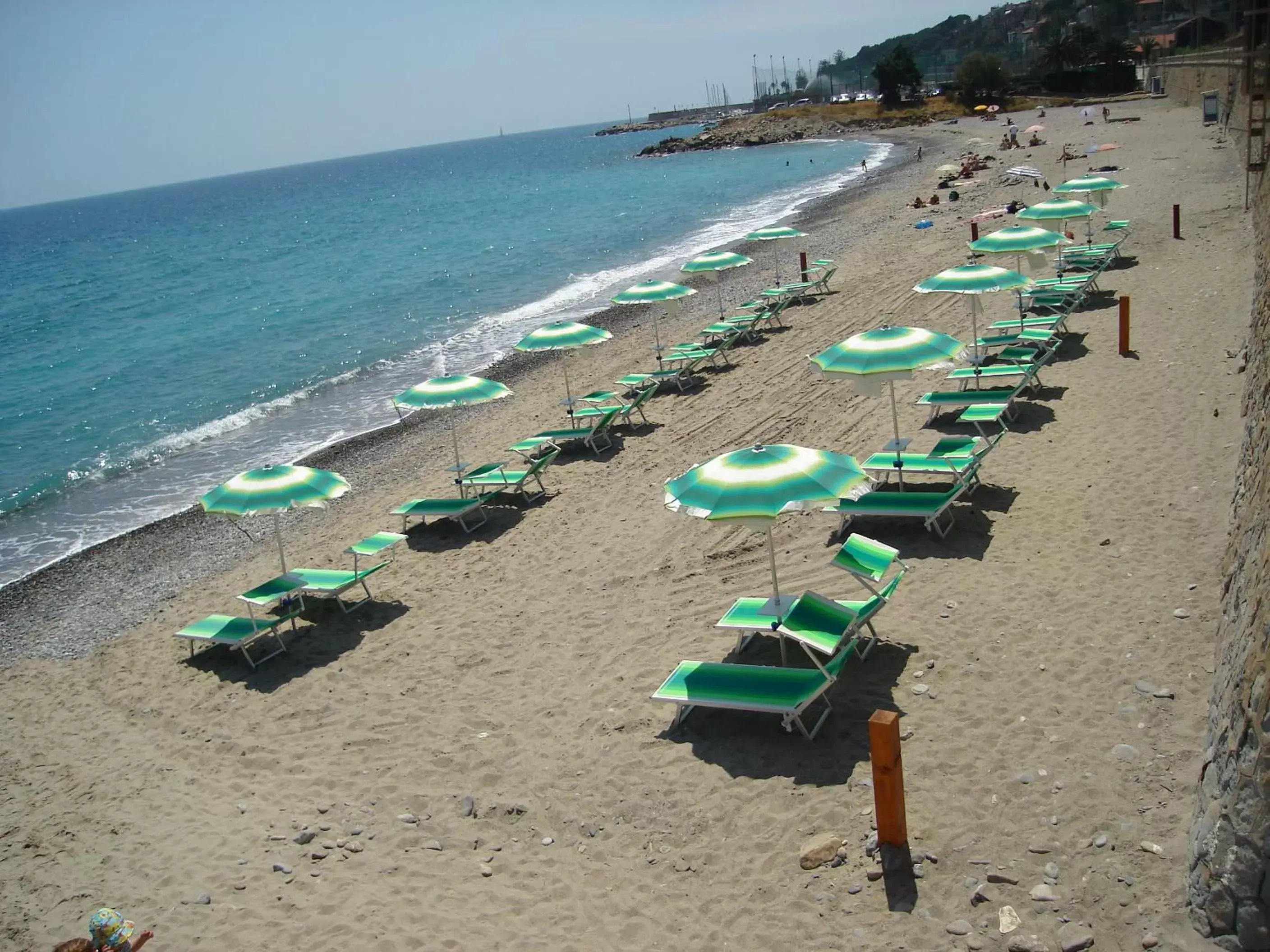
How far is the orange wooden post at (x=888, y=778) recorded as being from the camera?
5.01 meters

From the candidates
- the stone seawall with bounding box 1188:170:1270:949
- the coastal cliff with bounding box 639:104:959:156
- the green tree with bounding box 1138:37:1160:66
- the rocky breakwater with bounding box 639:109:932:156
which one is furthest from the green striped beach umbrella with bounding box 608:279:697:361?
the rocky breakwater with bounding box 639:109:932:156

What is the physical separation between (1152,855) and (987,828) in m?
0.81

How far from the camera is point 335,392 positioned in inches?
871

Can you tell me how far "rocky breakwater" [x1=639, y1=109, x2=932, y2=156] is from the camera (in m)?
93.8

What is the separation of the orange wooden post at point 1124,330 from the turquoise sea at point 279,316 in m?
13.1

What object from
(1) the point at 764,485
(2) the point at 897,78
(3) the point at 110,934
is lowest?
(3) the point at 110,934

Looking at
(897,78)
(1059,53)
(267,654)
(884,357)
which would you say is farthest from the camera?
(897,78)

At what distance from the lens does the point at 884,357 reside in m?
9.01

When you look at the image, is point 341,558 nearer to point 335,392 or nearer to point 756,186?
point 335,392

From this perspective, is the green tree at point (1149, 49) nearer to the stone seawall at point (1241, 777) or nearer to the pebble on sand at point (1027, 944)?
the stone seawall at point (1241, 777)

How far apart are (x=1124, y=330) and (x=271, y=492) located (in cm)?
1084

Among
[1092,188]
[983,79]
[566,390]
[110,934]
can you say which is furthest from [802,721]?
[983,79]

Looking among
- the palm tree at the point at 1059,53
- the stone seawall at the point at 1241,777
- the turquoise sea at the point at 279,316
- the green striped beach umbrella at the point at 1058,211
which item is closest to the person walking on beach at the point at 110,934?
the stone seawall at the point at 1241,777

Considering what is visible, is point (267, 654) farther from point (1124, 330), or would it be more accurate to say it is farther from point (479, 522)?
point (1124, 330)
